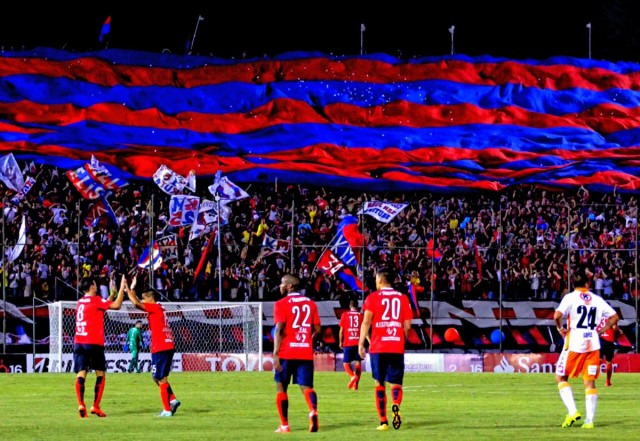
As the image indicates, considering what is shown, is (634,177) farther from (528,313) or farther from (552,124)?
(528,313)

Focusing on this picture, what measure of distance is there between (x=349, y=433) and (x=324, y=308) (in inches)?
992

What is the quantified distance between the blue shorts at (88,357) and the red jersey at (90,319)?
9 cm

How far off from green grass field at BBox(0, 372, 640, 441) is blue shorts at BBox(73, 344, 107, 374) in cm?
86

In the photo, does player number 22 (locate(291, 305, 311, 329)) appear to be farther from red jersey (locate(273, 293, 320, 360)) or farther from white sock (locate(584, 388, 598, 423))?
white sock (locate(584, 388, 598, 423))

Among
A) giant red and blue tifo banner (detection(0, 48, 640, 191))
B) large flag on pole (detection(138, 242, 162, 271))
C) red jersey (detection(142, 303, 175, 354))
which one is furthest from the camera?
giant red and blue tifo banner (detection(0, 48, 640, 191))

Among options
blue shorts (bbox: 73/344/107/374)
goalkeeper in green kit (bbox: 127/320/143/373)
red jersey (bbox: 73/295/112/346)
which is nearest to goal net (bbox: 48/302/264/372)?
goalkeeper in green kit (bbox: 127/320/143/373)

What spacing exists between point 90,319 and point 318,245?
24233 mm

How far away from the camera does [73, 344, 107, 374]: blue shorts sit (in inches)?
882

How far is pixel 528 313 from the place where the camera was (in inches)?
1689

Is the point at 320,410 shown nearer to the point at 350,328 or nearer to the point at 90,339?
the point at 90,339

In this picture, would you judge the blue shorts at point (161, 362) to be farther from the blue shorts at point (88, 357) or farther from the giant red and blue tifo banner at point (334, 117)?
the giant red and blue tifo banner at point (334, 117)

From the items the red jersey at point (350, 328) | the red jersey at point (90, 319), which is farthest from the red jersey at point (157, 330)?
the red jersey at point (350, 328)

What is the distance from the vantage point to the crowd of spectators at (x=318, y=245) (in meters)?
44.1

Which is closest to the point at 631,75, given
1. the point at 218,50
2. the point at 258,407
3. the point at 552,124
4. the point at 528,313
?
the point at 552,124
